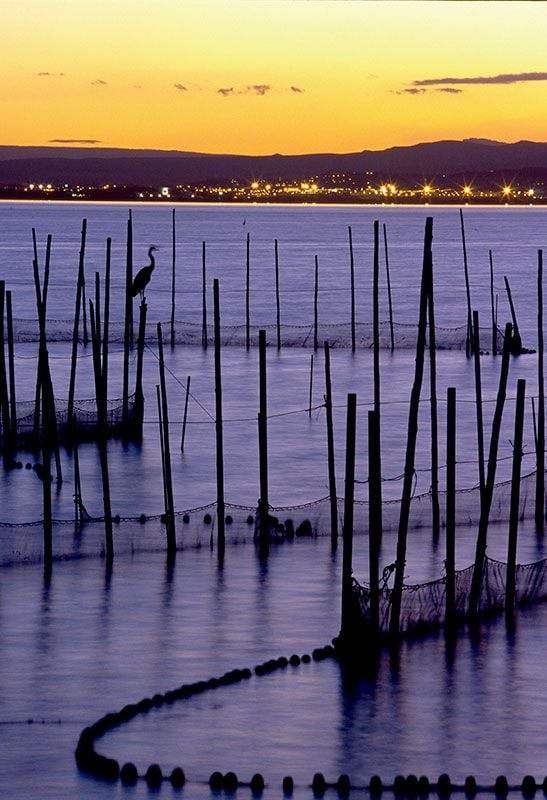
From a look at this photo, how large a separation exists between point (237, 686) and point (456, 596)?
3157 millimetres

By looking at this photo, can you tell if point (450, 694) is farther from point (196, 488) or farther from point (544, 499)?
point (196, 488)

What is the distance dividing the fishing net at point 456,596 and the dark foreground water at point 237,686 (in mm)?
307

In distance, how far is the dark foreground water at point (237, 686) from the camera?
14.1 metres

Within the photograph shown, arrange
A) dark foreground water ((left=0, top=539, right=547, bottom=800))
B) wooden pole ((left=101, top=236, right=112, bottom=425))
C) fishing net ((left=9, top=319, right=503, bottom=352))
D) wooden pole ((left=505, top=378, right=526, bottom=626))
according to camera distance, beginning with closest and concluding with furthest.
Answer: dark foreground water ((left=0, top=539, right=547, bottom=800)) → wooden pole ((left=505, top=378, right=526, bottom=626)) → wooden pole ((left=101, top=236, right=112, bottom=425)) → fishing net ((left=9, top=319, right=503, bottom=352))

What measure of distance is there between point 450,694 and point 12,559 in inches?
275

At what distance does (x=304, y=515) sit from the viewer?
75.1 feet

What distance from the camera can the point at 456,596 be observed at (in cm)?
1808

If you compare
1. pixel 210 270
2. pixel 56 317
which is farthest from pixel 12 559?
pixel 210 270

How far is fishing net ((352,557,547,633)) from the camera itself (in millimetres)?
16750

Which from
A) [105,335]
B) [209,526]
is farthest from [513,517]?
[105,335]

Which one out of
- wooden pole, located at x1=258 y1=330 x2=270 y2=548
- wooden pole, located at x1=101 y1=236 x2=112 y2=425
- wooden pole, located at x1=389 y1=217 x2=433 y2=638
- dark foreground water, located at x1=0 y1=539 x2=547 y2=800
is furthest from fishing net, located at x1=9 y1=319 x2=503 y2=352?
wooden pole, located at x1=389 y1=217 x2=433 y2=638

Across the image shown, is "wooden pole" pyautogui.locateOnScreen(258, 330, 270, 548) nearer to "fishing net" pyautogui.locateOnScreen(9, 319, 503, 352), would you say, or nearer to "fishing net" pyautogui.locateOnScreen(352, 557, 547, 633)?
"fishing net" pyautogui.locateOnScreen(352, 557, 547, 633)

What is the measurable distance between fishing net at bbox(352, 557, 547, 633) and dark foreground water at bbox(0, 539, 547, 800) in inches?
12.1

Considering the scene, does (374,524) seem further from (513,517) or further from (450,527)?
(513,517)
